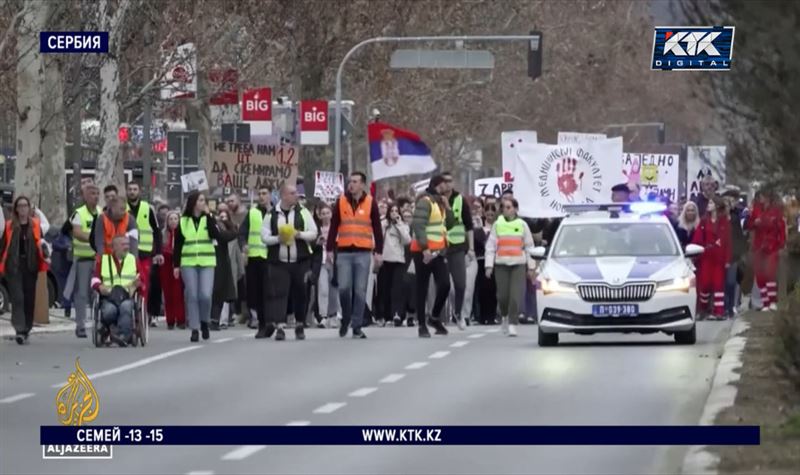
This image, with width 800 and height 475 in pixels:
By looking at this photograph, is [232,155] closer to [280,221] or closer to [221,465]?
[280,221]

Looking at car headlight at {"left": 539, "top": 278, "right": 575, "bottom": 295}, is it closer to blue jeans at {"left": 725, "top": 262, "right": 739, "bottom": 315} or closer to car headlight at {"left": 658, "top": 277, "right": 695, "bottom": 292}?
car headlight at {"left": 658, "top": 277, "right": 695, "bottom": 292}

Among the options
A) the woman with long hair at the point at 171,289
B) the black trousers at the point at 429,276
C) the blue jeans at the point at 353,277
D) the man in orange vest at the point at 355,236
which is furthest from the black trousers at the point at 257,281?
the black trousers at the point at 429,276

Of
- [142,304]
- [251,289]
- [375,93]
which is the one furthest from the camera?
[375,93]

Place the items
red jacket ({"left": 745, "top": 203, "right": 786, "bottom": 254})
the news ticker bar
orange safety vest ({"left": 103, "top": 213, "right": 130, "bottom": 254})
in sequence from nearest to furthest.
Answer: the news ticker bar, orange safety vest ({"left": 103, "top": 213, "right": 130, "bottom": 254}), red jacket ({"left": 745, "top": 203, "right": 786, "bottom": 254})

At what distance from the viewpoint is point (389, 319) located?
3500cm

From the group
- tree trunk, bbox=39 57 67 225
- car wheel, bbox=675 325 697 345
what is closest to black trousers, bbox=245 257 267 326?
car wheel, bbox=675 325 697 345

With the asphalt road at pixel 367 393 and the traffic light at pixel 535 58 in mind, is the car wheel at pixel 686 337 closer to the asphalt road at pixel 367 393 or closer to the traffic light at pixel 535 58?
the asphalt road at pixel 367 393

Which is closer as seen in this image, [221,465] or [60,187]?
[221,465]

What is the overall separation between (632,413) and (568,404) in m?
0.78

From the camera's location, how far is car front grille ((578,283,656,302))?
82.8 feet

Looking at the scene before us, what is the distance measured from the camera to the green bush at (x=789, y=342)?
49.7ft

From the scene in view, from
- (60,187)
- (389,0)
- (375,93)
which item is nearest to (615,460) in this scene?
(60,187)

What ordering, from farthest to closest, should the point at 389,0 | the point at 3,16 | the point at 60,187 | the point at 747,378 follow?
the point at 389,0 < the point at 3,16 < the point at 60,187 < the point at 747,378

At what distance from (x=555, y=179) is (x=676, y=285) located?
50.9 ft
